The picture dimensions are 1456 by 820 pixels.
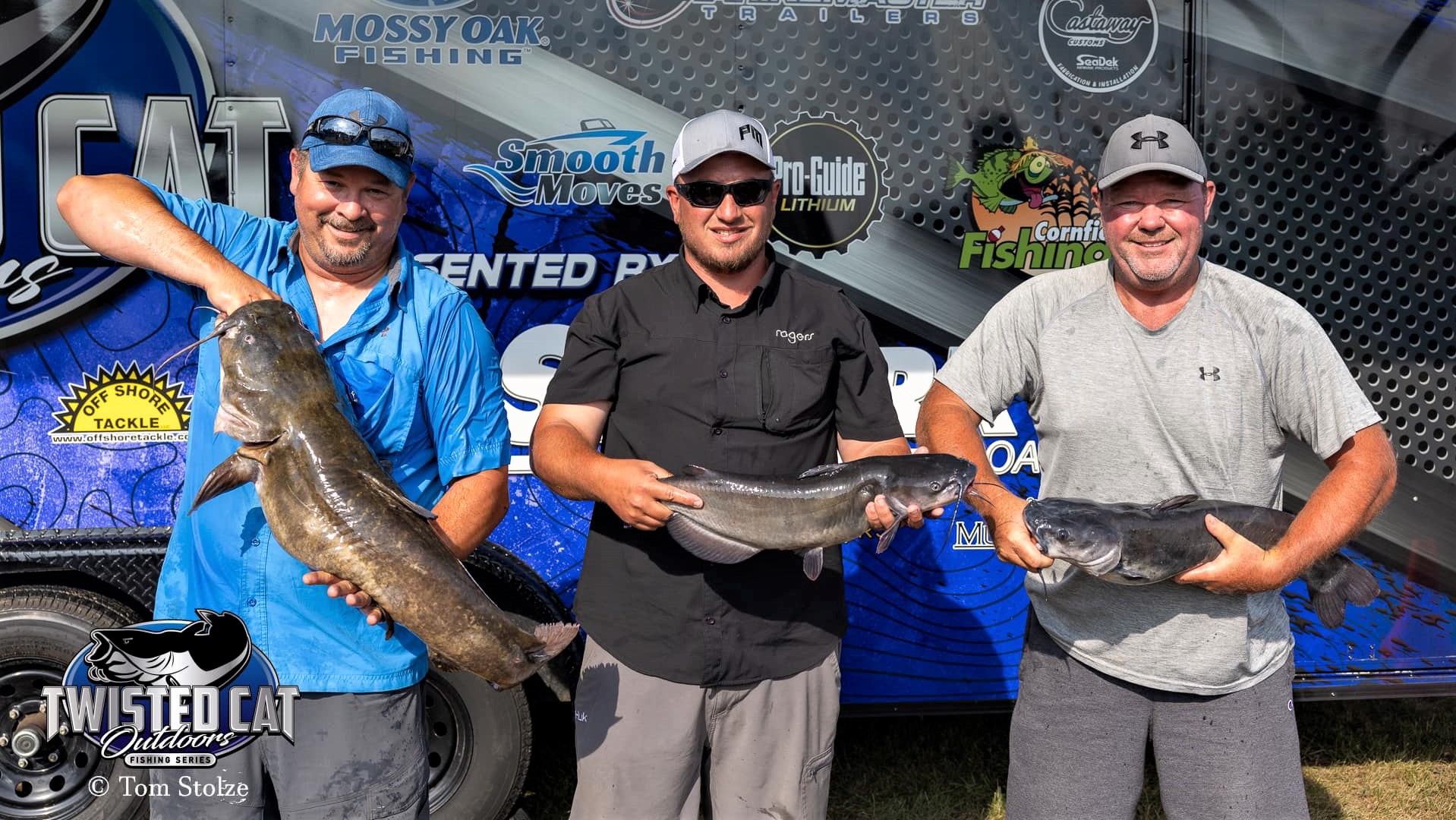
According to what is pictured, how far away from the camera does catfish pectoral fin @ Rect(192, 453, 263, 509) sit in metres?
2.51

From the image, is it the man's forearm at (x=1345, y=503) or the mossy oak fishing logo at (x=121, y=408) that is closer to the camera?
the man's forearm at (x=1345, y=503)

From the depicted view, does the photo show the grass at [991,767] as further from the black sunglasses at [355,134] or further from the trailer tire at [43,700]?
the black sunglasses at [355,134]

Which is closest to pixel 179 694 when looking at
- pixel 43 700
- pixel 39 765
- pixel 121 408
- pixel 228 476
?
pixel 228 476

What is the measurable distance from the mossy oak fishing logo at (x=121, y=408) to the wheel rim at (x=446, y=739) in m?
1.44

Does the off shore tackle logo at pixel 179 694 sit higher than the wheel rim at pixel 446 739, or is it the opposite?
the off shore tackle logo at pixel 179 694

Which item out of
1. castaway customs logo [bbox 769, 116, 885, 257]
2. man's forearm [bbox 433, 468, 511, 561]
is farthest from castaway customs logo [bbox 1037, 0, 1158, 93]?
man's forearm [bbox 433, 468, 511, 561]

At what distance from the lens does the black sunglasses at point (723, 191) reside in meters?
3.08

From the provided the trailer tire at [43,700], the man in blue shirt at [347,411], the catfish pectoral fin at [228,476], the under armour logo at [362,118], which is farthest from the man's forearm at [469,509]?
the trailer tire at [43,700]

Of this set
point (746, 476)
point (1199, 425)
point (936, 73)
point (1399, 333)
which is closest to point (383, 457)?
point (746, 476)

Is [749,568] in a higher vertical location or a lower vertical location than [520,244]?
lower

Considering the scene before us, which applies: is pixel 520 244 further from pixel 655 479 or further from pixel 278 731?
pixel 278 731

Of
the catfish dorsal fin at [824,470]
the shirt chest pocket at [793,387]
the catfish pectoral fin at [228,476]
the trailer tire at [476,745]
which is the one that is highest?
the catfish pectoral fin at [228,476]

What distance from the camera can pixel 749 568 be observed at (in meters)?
3.09

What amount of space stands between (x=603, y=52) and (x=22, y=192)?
2204 millimetres
